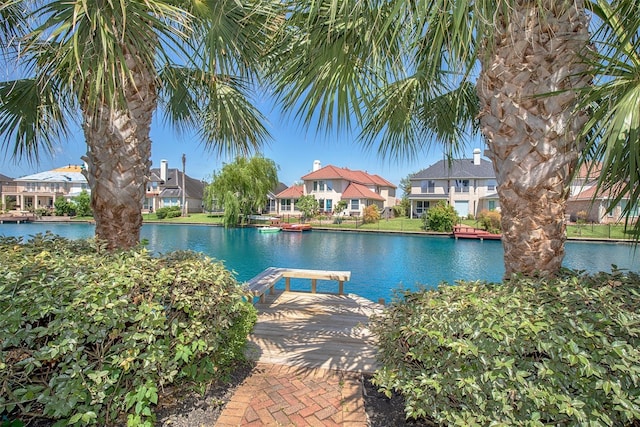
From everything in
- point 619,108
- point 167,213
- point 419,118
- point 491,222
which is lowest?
point 491,222

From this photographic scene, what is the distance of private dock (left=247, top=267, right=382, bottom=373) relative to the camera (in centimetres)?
356

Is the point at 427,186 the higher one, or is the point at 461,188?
the point at 427,186

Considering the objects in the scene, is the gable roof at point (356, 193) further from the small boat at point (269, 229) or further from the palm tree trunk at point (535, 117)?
the palm tree trunk at point (535, 117)

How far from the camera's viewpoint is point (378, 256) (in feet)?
54.4

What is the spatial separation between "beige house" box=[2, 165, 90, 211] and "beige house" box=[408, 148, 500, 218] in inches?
1805

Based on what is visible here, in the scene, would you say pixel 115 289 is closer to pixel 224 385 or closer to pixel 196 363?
pixel 196 363

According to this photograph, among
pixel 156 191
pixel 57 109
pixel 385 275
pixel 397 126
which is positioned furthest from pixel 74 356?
pixel 156 191

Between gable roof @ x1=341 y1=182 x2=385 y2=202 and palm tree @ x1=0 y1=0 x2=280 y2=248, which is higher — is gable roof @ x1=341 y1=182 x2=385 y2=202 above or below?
above

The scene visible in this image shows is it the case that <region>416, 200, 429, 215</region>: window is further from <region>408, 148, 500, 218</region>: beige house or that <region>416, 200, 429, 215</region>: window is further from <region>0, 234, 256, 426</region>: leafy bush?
<region>0, 234, 256, 426</region>: leafy bush

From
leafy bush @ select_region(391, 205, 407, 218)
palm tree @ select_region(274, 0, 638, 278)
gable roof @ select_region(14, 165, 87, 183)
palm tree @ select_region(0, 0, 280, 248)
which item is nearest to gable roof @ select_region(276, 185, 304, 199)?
leafy bush @ select_region(391, 205, 407, 218)

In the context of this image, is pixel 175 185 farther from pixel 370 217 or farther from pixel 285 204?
pixel 370 217

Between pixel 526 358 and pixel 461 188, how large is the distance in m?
35.6

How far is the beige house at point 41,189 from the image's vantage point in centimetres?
4681

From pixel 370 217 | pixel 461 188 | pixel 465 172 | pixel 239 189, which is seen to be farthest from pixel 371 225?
pixel 239 189
